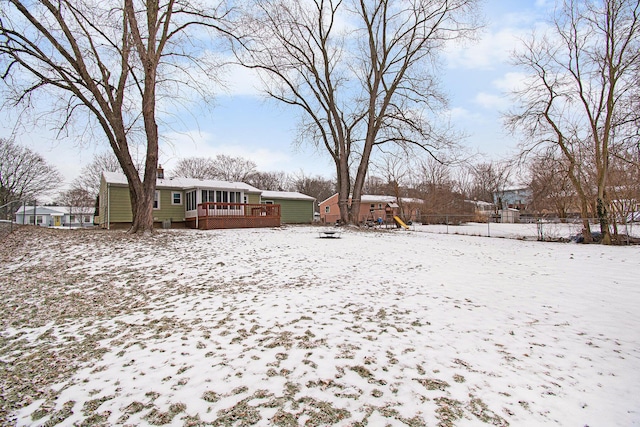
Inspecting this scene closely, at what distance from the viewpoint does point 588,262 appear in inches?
320

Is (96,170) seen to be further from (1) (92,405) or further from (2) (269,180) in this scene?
(1) (92,405)

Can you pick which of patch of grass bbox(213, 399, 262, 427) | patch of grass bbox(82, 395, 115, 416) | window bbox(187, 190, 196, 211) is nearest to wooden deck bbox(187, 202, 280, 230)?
window bbox(187, 190, 196, 211)

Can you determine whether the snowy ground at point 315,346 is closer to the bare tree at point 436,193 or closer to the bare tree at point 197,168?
the bare tree at point 436,193

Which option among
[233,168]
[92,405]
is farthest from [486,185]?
[92,405]

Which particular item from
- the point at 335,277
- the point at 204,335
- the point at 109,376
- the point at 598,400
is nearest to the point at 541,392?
the point at 598,400

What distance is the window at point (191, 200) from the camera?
62.0ft

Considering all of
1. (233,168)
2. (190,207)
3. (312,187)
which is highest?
(233,168)

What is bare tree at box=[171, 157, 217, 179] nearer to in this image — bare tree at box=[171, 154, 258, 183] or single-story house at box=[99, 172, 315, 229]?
bare tree at box=[171, 154, 258, 183]

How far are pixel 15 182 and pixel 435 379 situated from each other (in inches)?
1869

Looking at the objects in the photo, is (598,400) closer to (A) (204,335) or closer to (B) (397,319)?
(B) (397,319)

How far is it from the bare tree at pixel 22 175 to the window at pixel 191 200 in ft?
85.1

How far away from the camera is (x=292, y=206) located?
28141 mm

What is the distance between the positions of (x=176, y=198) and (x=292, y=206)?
10.8 metres

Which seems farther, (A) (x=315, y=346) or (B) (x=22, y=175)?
(B) (x=22, y=175)
